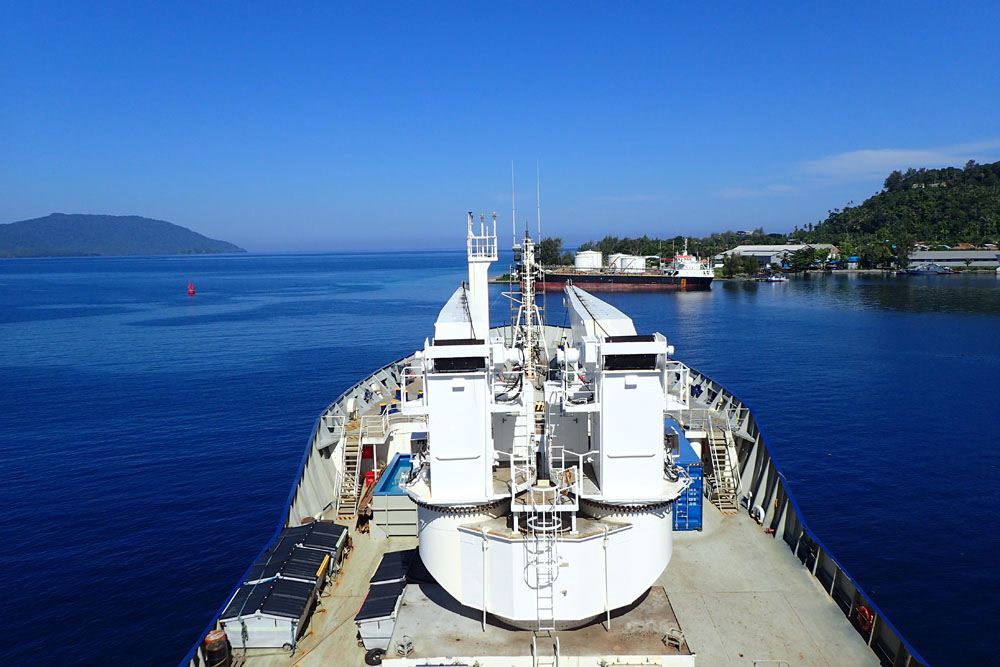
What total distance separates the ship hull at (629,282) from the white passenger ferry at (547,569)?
119 metres

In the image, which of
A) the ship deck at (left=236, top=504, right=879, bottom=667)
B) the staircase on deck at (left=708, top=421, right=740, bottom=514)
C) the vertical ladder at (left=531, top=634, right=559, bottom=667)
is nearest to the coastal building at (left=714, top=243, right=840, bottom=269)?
the staircase on deck at (left=708, top=421, right=740, bottom=514)

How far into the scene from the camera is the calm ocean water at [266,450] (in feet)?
67.4

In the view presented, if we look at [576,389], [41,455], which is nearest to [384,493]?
[576,389]

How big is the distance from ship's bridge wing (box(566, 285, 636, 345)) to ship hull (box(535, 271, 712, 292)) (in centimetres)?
11359

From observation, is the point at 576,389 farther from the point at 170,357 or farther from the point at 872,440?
the point at 170,357

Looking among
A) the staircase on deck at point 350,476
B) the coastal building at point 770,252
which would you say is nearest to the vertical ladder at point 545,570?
the staircase on deck at point 350,476

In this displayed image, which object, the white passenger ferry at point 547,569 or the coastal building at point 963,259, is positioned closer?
the white passenger ferry at point 547,569

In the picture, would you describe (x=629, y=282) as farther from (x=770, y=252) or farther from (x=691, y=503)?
(x=691, y=503)

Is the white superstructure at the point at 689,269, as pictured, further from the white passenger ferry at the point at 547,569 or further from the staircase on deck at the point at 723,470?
the white passenger ferry at the point at 547,569

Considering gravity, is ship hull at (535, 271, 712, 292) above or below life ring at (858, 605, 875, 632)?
above

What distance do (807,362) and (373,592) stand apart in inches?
2013

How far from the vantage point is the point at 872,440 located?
34.8 metres

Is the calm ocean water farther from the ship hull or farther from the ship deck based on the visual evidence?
the ship hull

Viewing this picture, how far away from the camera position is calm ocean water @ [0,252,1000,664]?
67.4 ft
